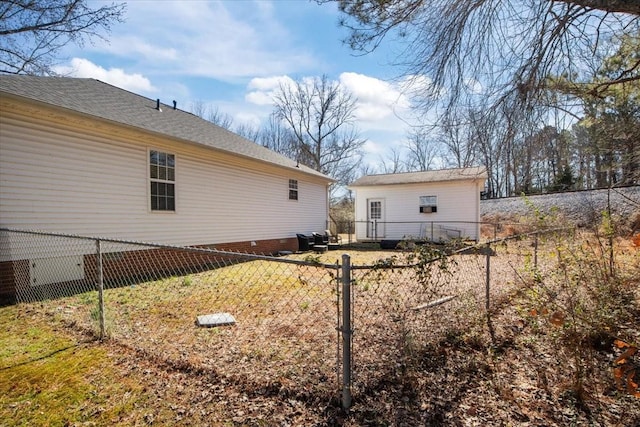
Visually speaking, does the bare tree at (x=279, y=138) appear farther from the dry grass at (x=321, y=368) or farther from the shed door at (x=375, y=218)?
the dry grass at (x=321, y=368)

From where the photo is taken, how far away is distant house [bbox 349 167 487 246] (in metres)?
16.4

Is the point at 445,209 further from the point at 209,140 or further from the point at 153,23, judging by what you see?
the point at 153,23

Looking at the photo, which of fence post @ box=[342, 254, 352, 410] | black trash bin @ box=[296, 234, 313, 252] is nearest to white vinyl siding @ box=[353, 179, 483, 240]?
black trash bin @ box=[296, 234, 313, 252]

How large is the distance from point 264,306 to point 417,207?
13.7 metres

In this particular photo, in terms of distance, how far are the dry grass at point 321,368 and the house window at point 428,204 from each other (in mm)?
12695

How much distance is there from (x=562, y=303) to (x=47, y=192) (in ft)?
28.0

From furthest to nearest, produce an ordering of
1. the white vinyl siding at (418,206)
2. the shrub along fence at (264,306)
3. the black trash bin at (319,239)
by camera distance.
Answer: the white vinyl siding at (418,206)
the black trash bin at (319,239)
the shrub along fence at (264,306)

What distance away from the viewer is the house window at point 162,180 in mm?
8375

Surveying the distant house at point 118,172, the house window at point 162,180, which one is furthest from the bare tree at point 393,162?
the house window at point 162,180

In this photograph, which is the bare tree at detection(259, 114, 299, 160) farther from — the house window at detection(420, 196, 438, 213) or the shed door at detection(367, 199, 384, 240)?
the house window at detection(420, 196, 438, 213)

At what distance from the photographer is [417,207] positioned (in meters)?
17.7

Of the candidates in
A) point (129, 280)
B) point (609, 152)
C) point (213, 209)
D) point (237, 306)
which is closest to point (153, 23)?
point (213, 209)

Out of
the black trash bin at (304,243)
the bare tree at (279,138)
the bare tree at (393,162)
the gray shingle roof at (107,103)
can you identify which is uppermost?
the bare tree at (279,138)

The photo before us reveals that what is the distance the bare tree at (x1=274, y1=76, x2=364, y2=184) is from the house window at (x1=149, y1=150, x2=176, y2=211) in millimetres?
22980
